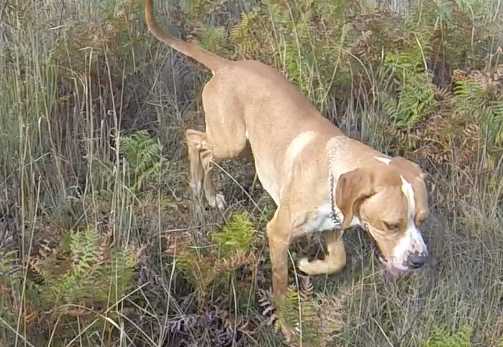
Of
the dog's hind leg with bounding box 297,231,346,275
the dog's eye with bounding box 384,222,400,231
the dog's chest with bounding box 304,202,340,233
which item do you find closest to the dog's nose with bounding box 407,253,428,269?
the dog's eye with bounding box 384,222,400,231

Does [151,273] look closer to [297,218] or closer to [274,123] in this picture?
[297,218]

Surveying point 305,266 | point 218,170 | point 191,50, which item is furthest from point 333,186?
point 191,50

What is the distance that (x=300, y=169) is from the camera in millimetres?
4043

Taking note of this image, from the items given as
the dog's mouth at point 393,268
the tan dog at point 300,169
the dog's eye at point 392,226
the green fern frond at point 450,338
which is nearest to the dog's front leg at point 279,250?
the tan dog at point 300,169

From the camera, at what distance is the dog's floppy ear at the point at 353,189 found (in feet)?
11.6

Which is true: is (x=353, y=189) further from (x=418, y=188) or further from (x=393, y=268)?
(x=393, y=268)

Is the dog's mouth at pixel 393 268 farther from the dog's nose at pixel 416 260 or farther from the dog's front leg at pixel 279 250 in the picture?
the dog's front leg at pixel 279 250

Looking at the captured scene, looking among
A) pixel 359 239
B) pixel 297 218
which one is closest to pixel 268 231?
pixel 297 218

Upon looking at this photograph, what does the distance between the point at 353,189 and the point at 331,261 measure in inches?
24.1

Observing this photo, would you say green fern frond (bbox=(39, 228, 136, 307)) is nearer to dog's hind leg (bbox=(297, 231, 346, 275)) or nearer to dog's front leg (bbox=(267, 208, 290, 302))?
dog's front leg (bbox=(267, 208, 290, 302))

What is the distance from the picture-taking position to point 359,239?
4316mm

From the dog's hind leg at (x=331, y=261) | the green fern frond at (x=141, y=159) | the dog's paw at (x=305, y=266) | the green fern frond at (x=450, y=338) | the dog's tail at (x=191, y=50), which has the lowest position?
the dog's paw at (x=305, y=266)

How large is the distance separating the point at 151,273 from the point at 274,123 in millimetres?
1078

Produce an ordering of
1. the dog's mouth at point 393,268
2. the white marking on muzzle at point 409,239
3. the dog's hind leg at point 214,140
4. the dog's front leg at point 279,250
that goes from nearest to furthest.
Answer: the white marking on muzzle at point 409,239
the dog's mouth at point 393,268
the dog's front leg at point 279,250
the dog's hind leg at point 214,140
